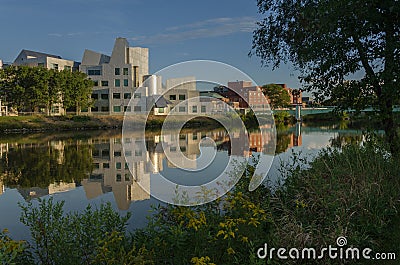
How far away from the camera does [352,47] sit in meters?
8.73

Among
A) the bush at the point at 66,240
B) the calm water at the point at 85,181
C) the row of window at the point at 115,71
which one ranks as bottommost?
the calm water at the point at 85,181

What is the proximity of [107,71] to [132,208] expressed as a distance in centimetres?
6089

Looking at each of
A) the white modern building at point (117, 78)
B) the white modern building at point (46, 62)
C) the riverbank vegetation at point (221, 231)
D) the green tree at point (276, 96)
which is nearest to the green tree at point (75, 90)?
the white modern building at point (46, 62)

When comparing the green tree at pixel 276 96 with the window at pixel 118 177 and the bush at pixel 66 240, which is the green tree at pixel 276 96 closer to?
the window at pixel 118 177

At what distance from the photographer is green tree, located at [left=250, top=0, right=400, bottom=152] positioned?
746 centimetres

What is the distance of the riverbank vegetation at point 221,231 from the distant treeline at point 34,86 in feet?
160

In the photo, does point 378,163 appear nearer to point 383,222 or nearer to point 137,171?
point 383,222

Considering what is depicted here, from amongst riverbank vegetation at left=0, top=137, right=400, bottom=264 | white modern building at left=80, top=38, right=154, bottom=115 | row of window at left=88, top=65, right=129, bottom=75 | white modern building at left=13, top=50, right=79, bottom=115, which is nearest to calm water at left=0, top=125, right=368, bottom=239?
riverbank vegetation at left=0, top=137, right=400, bottom=264

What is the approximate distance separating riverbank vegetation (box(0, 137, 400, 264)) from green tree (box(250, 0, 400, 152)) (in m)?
2.62

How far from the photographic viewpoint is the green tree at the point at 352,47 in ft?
24.5

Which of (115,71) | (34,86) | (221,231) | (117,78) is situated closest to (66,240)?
(221,231)

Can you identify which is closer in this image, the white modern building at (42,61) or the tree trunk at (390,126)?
the tree trunk at (390,126)

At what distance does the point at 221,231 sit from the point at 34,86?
5100cm

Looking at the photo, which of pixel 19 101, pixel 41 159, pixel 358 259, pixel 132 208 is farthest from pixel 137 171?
pixel 19 101
